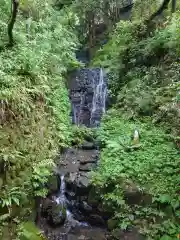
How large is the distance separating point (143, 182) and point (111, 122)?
3.61 metres

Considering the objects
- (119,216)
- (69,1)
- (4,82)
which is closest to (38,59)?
(4,82)

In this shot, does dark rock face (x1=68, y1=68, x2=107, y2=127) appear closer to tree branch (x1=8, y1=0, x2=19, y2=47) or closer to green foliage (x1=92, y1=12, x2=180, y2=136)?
green foliage (x1=92, y1=12, x2=180, y2=136)

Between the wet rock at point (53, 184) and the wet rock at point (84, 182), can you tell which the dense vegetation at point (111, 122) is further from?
the wet rock at point (53, 184)

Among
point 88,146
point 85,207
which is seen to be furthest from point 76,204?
point 88,146

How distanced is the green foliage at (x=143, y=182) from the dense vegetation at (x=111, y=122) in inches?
0.9

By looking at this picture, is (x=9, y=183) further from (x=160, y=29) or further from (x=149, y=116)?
(x=160, y=29)

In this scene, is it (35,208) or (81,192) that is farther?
(81,192)

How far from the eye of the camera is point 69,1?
57.0 feet

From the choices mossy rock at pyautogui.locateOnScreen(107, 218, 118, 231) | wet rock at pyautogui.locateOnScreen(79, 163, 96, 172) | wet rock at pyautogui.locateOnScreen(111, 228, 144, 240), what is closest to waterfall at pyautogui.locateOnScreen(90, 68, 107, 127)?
wet rock at pyautogui.locateOnScreen(79, 163, 96, 172)

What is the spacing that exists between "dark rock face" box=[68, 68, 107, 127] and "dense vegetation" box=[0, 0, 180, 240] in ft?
1.71

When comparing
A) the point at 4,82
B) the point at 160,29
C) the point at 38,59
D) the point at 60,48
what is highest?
the point at 160,29

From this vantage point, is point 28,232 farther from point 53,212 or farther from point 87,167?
point 87,167

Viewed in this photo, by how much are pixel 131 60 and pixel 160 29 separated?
1.78m

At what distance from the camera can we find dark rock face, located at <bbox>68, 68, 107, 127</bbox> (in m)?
11.4
